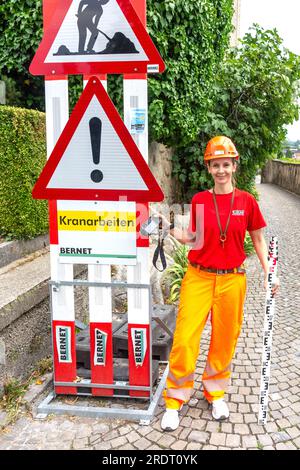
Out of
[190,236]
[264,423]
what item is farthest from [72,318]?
[264,423]

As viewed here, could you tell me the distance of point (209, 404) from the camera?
335 centimetres

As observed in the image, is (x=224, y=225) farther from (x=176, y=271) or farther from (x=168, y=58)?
(x=168, y=58)

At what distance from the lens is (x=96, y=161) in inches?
116

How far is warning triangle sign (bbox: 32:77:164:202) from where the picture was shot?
288 centimetres

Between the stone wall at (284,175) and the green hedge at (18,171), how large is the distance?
1836cm

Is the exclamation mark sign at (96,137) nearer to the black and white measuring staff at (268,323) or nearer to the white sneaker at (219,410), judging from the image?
the black and white measuring staff at (268,323)

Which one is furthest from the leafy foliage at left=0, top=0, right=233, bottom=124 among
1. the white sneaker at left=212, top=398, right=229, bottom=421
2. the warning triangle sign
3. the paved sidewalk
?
the white sneaker at left=212, top=398, right=229, bottom=421

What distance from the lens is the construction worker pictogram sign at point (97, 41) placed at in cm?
285

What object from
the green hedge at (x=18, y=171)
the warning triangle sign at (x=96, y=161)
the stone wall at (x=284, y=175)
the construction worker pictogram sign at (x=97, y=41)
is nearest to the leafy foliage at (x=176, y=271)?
the green hedge at (x=18, y=171)

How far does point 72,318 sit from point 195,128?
208 inches

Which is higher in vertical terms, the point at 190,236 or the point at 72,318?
the point at 190,236

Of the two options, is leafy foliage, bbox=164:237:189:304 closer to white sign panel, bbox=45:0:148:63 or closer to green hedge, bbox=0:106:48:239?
green hedge, bbox=0:106:48:239
